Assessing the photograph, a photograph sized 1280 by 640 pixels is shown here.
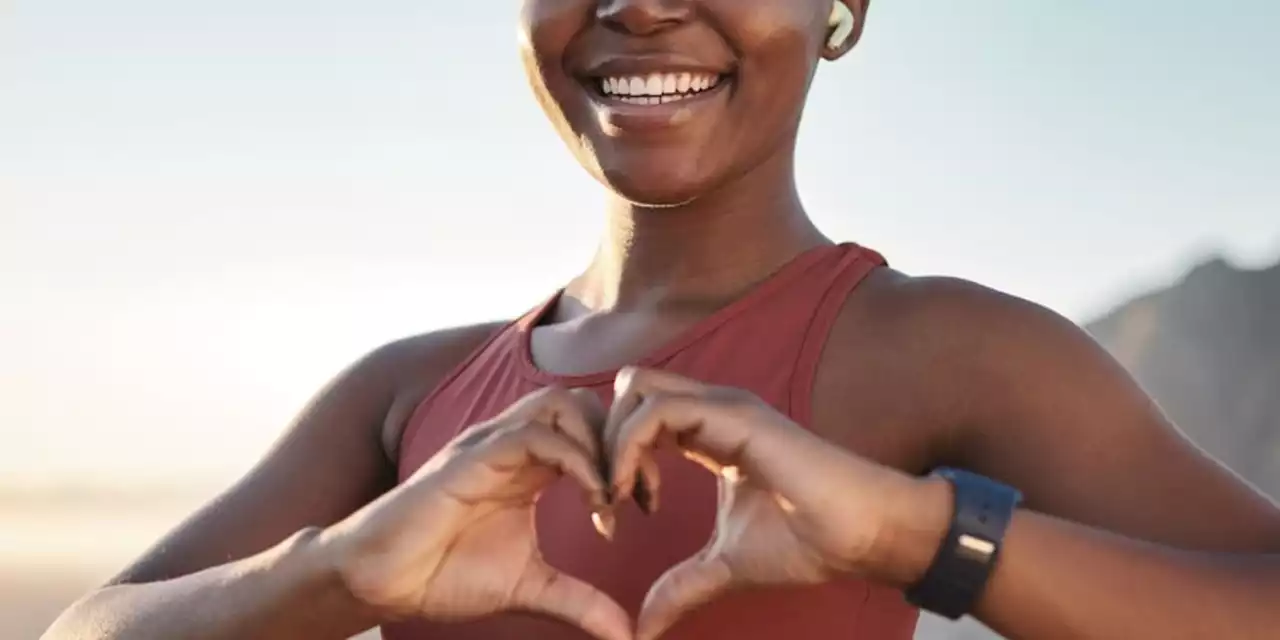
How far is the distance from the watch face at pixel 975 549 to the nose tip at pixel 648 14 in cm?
64

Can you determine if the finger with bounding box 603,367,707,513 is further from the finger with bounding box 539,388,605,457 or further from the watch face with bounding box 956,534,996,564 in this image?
the watch face with bounding box 956,534,996,564

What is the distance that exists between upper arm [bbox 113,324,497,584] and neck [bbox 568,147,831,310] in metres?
0.27

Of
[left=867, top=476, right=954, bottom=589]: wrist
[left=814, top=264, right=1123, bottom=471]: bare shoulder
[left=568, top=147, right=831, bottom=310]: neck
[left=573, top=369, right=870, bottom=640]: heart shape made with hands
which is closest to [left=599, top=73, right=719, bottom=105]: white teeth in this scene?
[left=568, top=147, right=831, bottom=310]: neck

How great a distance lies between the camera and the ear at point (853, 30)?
176 cm

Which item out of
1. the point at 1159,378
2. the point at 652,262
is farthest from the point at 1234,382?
the point at 652,262

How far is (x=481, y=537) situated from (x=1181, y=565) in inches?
24.4

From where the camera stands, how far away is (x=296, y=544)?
135cm

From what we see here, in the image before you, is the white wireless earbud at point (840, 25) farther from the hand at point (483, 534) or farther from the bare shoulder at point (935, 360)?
the hand at point (483, 534)

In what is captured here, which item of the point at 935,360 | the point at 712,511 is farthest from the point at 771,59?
the point at 712,511

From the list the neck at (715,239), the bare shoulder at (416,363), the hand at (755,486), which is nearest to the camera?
the hand at (755,486)

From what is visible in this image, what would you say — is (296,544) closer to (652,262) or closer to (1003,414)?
(652,262)

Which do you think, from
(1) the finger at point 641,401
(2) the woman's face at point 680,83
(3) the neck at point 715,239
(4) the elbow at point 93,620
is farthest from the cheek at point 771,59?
(4) the elbow at point 93,620

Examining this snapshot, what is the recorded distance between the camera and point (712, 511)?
148cm

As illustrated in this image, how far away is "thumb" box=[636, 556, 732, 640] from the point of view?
1225mm
